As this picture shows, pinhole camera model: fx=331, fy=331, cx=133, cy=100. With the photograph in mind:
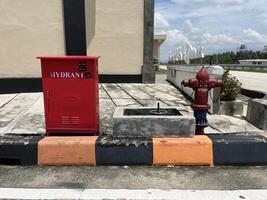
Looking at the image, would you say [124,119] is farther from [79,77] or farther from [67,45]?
[67,45]

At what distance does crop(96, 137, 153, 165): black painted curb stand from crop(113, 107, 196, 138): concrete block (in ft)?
0.91

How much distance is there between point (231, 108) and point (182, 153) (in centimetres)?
313

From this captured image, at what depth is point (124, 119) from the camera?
189 inches

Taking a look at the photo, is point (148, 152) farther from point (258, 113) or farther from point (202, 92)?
point (258, 113)

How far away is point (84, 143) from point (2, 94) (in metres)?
7.51

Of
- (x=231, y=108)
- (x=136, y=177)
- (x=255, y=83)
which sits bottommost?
(x=255, y=83)

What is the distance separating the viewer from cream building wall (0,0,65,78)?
1150cm

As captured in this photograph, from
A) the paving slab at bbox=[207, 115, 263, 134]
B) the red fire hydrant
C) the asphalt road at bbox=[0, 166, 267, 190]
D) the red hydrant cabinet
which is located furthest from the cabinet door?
the paving slab at bbox=[207, 115, 263, 134]

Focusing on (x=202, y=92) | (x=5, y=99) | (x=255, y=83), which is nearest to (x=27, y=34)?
(x=5, y=99)

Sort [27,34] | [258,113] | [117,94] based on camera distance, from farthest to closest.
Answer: [27,34]
[117,94]
[258,113]

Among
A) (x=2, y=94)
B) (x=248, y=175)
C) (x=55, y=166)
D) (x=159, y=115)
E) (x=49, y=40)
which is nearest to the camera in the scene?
(x=248, y=175)

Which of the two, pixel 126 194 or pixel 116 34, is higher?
pixel 116 34

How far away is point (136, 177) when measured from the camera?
13.7ft

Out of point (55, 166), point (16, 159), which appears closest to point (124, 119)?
point (55, 166)
